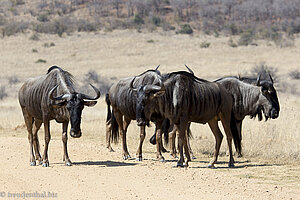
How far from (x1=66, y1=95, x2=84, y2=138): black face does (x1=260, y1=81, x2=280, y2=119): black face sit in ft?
15.2

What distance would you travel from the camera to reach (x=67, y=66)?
44875 millimetres

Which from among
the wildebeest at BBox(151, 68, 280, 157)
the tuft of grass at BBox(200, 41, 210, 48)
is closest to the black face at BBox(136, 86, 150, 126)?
the wildebeest at BBox(151, 68, 280, 157)

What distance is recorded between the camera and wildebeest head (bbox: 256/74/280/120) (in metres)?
12.9

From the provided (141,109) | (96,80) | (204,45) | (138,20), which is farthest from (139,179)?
(138,20)

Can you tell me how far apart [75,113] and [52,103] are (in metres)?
0.62

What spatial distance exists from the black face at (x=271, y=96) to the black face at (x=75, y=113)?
4.63m

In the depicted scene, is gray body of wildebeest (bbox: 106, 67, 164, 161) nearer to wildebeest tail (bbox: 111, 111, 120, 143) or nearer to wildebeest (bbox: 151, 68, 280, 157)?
wildebeest tail (bbox: 111, 111, 120, 143)

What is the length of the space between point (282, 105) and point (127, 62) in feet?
84.8

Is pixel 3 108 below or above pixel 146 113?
below

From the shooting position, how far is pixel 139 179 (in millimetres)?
9461

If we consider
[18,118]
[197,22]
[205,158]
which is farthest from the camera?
[197,22]

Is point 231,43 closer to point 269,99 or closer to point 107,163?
point 269,99

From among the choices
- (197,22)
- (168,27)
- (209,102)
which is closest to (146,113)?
(209,102)

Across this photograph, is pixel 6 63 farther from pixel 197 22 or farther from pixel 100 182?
pixel 100 182
